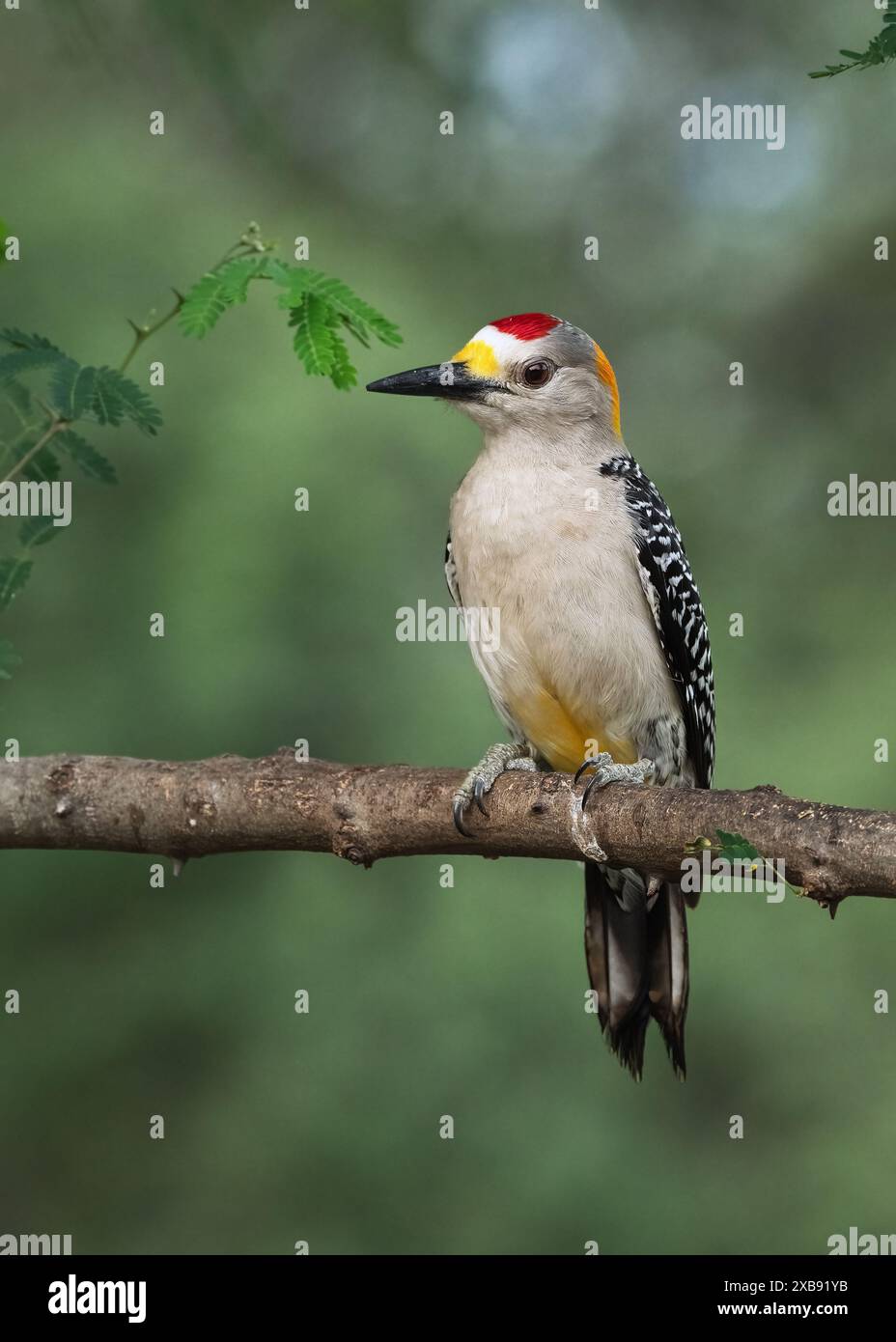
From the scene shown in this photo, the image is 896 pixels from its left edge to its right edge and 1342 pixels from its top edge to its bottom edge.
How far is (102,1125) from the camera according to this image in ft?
25.0

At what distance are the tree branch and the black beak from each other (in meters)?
1.28

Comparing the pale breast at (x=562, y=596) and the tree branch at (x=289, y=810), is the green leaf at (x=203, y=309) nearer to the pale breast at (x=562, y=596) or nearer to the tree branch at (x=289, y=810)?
the tree branch at (x=289, y=810)

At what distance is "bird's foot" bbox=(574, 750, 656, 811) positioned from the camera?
4.09 m

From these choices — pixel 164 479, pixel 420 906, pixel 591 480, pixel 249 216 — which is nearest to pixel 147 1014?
pixel 420 906

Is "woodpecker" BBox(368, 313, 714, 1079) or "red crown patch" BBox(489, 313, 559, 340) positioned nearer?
"woodpecker" BBox(368, 313, 714, 1079)

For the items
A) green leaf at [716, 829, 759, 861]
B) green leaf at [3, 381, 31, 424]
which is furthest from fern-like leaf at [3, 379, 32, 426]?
green leaf at [716, 829, 759, 861]

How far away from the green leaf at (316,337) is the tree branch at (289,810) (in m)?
1.17

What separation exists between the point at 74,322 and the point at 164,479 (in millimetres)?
878

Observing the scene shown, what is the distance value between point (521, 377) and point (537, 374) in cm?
6

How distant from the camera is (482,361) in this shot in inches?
196

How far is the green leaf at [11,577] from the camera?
3723 millimetres

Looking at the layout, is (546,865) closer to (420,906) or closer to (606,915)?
(420,906)

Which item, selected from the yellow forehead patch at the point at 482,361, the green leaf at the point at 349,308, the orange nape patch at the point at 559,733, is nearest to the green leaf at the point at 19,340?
the green leaf at the point at 349,308

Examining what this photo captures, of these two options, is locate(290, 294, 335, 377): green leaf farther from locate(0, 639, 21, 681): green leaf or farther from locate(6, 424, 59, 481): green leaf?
locate(0, 639, 21, 681): green leaf
